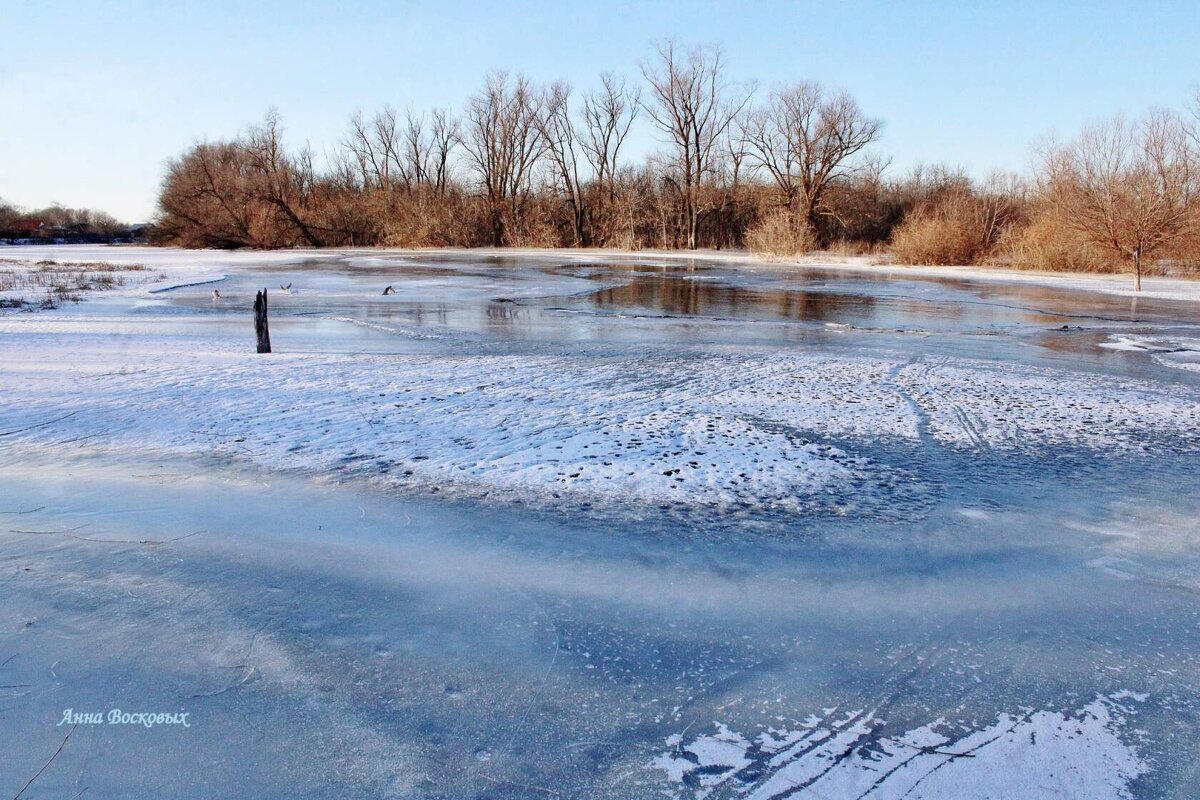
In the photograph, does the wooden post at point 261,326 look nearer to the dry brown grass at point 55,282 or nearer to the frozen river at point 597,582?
the frozen river at point 597,582

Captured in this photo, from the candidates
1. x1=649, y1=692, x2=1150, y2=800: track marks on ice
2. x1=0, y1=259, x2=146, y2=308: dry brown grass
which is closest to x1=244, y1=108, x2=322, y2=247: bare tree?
x1=0, y1=259, x2=146, y2=308: dry brown grass

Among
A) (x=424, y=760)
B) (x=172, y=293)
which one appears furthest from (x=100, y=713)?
(x=172, y=293)

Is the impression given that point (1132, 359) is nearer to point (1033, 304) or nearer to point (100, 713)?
point (1033, 304)

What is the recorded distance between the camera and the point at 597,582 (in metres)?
3.69

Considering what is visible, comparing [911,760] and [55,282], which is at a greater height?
[55,282]

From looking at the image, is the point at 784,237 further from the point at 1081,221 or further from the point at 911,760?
the point at 911,760

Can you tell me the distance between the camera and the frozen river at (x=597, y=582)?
7.96ft

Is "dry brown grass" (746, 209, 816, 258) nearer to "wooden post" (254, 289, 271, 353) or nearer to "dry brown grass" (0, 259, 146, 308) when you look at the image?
"dry brown grass" (0, 259, 146, 308)

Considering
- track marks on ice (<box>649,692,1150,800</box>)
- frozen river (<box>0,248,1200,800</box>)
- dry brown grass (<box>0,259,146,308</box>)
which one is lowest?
track marks on ice (<box>649,692,1150,800</box>)

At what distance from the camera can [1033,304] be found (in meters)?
18.0

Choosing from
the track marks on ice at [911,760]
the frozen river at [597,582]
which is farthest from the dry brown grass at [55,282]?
the track marks on ice at [911,760]

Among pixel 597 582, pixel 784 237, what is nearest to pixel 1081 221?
pixel 784 237

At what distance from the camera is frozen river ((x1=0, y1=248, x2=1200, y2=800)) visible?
243cm

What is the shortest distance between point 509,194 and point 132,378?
5692cm
